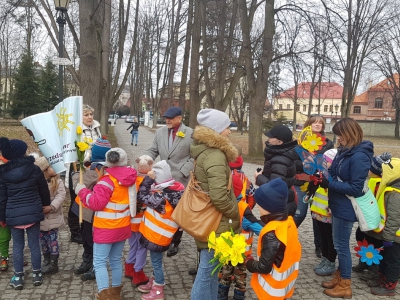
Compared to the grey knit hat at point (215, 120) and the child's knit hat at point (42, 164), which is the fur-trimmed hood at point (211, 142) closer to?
the grey knit hat at point (215, 120)

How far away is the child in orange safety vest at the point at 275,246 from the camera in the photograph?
2732 mm

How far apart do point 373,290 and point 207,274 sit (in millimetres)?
2123

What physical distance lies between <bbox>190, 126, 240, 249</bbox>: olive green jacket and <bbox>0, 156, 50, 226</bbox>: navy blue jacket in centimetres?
184

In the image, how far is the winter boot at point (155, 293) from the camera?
3596mm

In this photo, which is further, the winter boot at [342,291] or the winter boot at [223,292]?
the winter boot at [342,291]

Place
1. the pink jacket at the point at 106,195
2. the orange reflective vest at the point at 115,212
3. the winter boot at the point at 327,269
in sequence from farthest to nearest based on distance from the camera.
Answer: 1. the winter boot at the point at 327,269
2. the orange reflective vest at the point at 115,212
3. the pink jacket at the point at 106,195

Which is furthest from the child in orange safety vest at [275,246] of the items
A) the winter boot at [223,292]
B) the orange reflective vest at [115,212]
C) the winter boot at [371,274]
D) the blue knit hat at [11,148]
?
the blue knit hat at [11,148]

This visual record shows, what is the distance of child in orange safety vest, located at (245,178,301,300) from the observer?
2.73 m

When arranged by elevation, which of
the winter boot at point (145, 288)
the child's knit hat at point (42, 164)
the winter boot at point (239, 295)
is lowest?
the winter boot at point (145, 288)

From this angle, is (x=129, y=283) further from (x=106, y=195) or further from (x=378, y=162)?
(x=378, y=162)

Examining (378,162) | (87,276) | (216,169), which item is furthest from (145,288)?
(378,162)

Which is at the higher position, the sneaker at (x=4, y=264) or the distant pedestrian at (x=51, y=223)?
the distant pedestrian at (x=51, y=223)

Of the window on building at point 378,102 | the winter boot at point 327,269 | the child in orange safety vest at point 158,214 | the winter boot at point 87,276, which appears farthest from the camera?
the window on building at point 378,102

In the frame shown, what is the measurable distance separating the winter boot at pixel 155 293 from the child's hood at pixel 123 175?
1081mm
